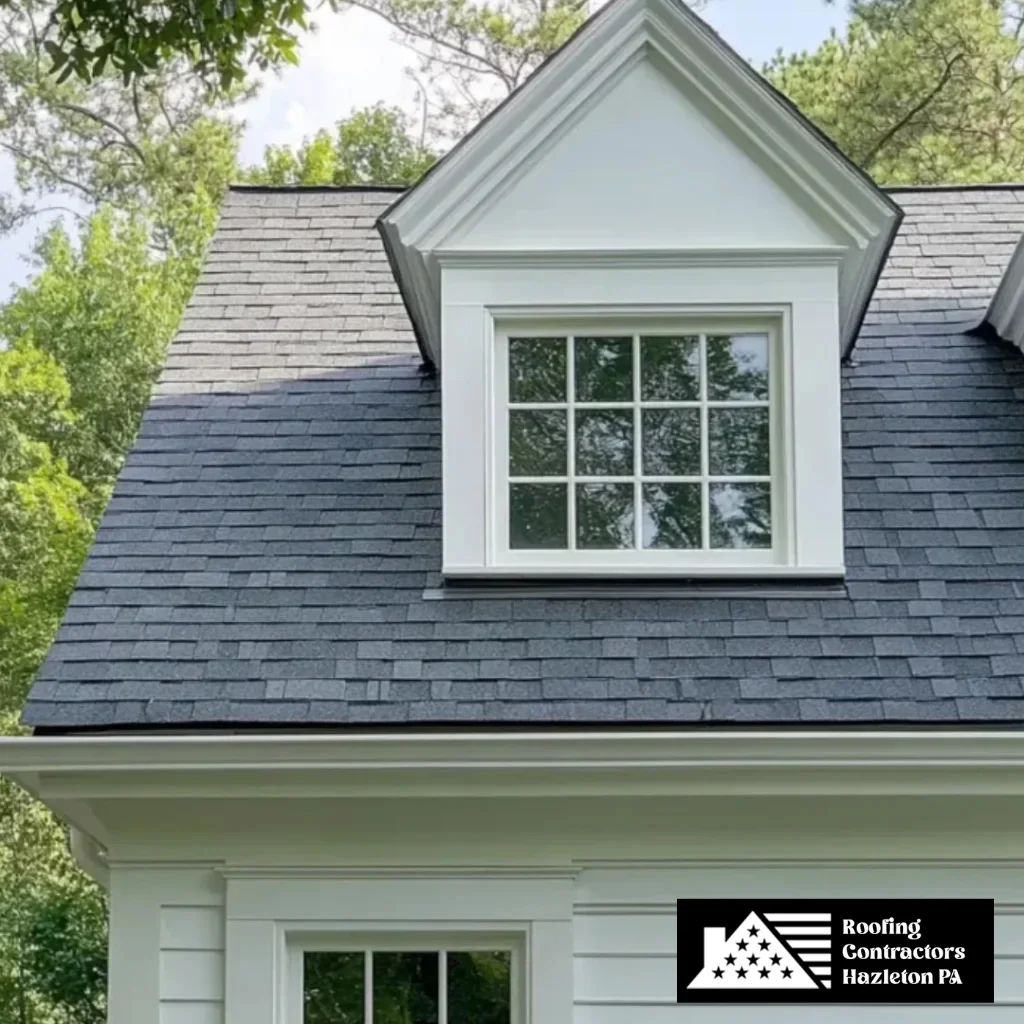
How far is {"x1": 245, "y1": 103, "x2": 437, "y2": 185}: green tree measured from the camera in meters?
19.5

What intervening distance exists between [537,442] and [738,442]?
0.82 meters

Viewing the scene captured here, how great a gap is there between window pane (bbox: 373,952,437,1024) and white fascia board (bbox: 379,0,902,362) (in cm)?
282

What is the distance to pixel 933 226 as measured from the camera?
8.26 m

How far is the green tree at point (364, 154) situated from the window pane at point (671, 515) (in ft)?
46.3

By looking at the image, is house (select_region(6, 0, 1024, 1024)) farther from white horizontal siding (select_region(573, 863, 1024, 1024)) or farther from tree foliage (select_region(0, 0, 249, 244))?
tree foliage (select_region(0, 0, 249, 244))

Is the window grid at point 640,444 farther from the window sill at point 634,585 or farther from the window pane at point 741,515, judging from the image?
the window sill at point 634,585

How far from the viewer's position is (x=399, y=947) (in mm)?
5418

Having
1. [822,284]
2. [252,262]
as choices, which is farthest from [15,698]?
[822,284]

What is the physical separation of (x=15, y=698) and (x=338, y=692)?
9987mm

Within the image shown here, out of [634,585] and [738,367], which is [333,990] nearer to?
[634,585]

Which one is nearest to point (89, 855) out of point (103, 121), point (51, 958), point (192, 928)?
point (192, 928)

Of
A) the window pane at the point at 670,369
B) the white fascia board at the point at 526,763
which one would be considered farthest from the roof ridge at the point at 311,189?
the white fascia board at the point at 526,763

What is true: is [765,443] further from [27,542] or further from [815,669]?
[27,542]

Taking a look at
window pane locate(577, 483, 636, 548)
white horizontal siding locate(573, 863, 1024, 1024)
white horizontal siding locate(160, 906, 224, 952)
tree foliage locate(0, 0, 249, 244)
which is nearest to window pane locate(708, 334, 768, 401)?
window pane locate(577, 483, 636, 548)
